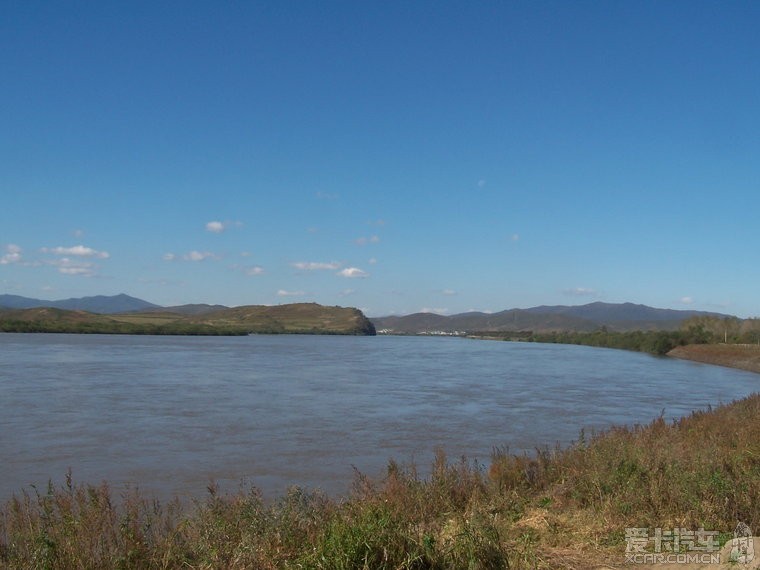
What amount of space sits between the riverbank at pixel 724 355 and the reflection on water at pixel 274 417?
18884 mm

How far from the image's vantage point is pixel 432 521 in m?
6.96

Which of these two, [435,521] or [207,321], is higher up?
[207,321]

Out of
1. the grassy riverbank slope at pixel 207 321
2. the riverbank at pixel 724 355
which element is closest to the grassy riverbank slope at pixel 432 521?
the riverbank at pixel 724 355

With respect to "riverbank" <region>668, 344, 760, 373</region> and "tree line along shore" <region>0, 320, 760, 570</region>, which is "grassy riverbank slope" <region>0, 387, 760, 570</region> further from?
"riverbank" <region>668, 344, 760, 373</region>

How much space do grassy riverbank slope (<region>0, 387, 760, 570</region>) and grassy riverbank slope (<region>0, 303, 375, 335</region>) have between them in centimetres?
10582

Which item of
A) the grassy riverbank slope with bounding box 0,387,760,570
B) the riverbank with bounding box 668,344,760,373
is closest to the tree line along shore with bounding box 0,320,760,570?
the grassy riverbank slope with bounding box 0,387,760,570

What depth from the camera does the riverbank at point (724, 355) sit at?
54.6 meters

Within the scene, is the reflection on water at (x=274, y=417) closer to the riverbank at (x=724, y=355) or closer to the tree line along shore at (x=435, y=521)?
the tree line along shore at (x=435, y=521)

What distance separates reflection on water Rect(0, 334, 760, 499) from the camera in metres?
12.8

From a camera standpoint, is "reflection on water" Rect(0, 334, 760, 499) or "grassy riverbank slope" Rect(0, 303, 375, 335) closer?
"reflection on water" Rect(0, 334, 760, 499)

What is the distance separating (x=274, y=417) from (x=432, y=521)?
42.9 feet

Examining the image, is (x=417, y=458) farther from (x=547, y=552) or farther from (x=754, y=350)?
(x=754, y=350)

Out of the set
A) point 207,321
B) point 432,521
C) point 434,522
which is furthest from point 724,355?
point 207,321

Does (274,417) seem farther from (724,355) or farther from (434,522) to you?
(724,355)
